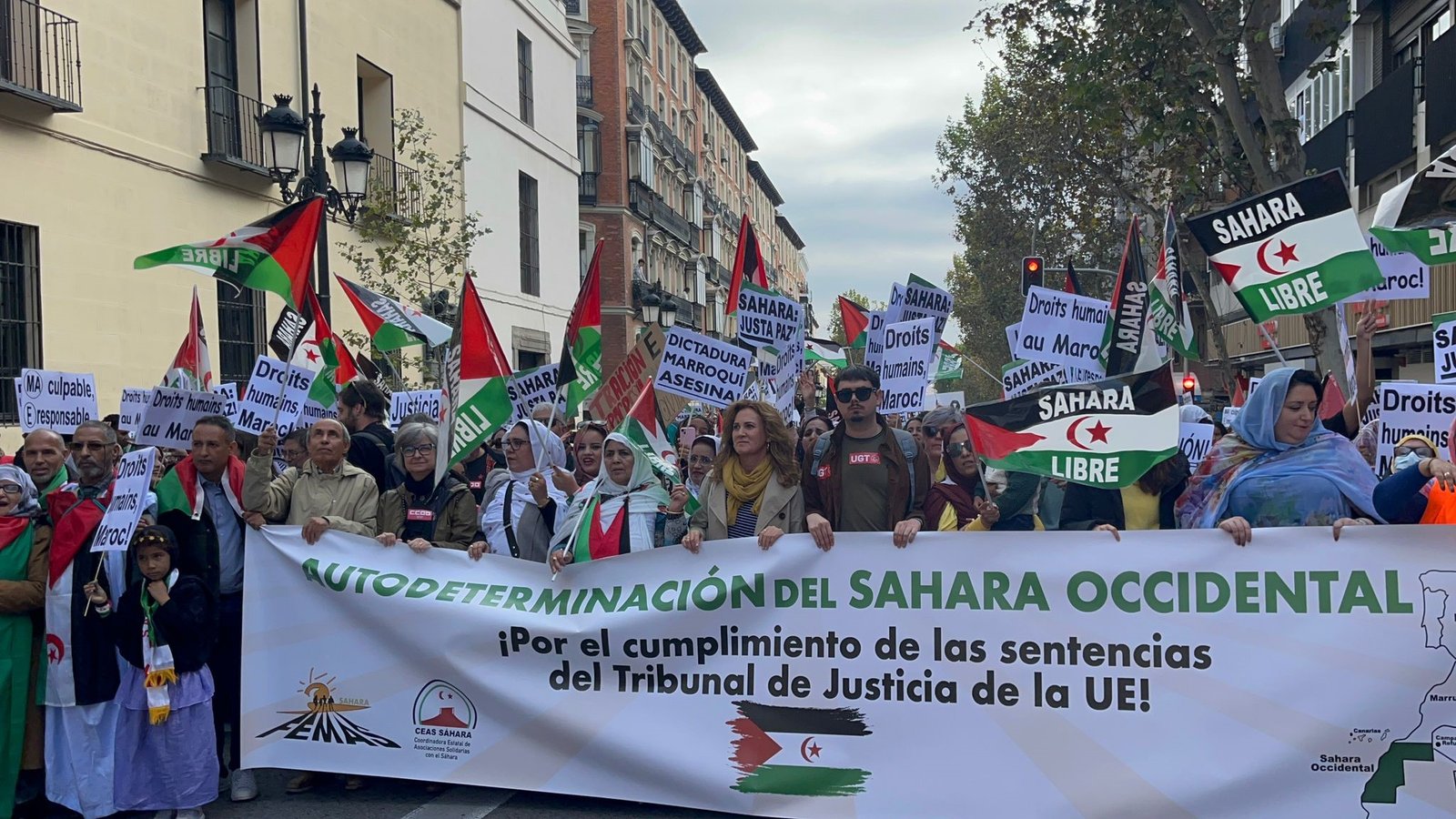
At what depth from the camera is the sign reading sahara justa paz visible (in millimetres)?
4746

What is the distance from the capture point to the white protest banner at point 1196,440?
7.62 meters

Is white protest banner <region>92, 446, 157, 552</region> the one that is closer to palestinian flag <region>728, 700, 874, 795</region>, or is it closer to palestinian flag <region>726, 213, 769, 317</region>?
palestinian flag <region>728, 700, 874, 795</region>

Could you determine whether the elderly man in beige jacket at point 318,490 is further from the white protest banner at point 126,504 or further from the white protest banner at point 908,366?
the white protest banner at point 908,366

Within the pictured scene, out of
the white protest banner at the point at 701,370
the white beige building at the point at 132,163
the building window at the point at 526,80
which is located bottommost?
the white protest banner at the point at 701,370

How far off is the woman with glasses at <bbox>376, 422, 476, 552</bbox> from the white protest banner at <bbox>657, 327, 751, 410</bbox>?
145cm

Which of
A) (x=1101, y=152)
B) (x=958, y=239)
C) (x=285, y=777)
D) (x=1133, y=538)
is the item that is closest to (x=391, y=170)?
(x=1101, y=152)

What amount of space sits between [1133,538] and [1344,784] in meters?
1.10

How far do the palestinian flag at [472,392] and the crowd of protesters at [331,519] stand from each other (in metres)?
0.15

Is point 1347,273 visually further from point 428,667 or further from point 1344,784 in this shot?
point 428,667

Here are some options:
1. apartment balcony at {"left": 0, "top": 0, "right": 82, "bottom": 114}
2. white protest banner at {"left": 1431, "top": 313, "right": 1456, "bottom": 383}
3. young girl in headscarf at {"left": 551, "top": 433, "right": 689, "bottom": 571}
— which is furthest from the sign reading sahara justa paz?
apartment balcony at {"left": 0, "top": 0, "right": 82, "bottom": 114}

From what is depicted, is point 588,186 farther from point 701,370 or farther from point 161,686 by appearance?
point 161,686

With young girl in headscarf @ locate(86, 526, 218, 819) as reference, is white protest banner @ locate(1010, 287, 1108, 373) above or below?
above

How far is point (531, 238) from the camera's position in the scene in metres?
28.2

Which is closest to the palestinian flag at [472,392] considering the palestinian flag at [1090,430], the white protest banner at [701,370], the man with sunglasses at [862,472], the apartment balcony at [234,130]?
the white protest banner at [701,370]
